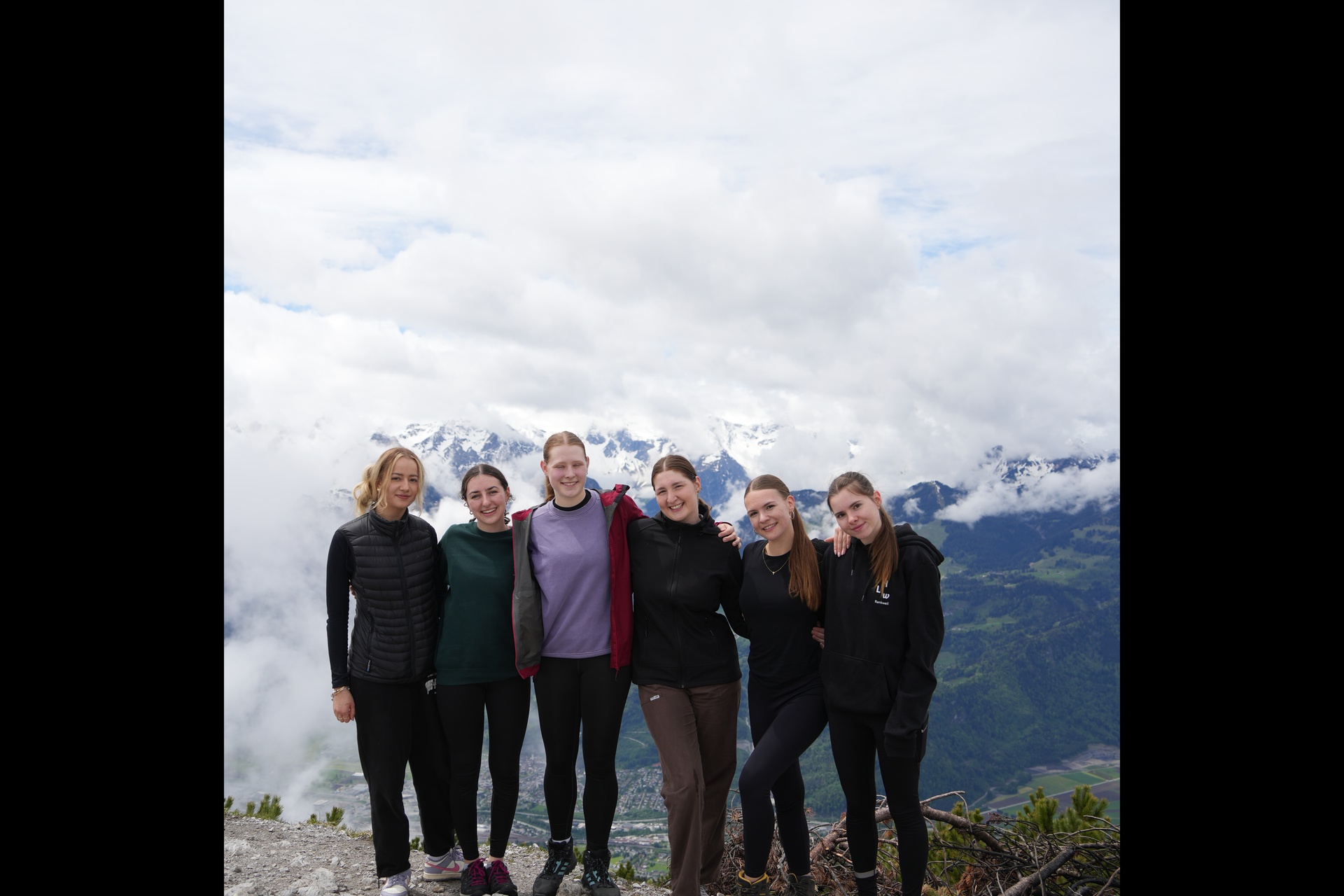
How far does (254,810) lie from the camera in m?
7.80

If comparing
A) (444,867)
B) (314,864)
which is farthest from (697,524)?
(314,864)

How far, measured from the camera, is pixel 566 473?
5043 mm

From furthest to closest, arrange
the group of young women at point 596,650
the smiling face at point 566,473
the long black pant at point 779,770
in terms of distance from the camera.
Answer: the smiling face at point 566,473
the group of young women at point 596,650
the long black pant at point 779,770

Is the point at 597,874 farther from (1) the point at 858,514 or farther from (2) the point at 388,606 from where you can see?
(1) the point at 858,514

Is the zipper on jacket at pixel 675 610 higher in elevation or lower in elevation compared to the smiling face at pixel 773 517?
lower

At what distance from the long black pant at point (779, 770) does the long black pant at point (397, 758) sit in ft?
7.04

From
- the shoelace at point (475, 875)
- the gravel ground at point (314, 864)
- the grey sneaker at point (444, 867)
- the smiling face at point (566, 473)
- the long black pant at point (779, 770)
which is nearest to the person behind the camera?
the long black pant at point (779, 770)

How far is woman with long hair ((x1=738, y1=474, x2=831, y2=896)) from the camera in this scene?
15.5 ft

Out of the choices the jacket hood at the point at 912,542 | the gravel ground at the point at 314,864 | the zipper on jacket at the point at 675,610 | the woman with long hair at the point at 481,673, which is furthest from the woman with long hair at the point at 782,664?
the woman with long hair at the point at 481,673

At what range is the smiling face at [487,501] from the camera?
16.7 feet

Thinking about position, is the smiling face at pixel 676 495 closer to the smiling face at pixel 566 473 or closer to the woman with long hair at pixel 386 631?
the smiling face at pixel 566 473

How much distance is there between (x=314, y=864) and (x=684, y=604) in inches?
160
